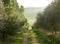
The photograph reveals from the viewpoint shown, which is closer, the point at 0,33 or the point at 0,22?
the point at 0,22

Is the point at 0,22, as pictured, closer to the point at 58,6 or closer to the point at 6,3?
the point at 58,6

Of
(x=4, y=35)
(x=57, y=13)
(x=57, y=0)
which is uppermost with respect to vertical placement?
(x=57, y=0)

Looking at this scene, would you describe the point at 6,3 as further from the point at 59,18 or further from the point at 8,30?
the point at 59,18

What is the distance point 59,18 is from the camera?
2822 cm

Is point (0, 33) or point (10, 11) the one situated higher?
point (10, 11)

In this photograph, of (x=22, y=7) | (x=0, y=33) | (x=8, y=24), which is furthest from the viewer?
(x=22, y=7)

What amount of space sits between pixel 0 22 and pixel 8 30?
29.2 ft

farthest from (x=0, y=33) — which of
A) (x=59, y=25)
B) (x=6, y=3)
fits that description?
(x=59, y=25)

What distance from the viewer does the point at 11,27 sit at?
121 feet

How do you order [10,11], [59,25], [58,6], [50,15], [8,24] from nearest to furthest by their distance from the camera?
[58,6]
[59,25]
[50,15]
[8,24]
[10,11]

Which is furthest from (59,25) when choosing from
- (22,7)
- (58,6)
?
(22,7)

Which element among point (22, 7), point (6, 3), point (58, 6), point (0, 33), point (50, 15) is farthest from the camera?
point (22, 7)

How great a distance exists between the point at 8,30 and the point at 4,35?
384 centimetres

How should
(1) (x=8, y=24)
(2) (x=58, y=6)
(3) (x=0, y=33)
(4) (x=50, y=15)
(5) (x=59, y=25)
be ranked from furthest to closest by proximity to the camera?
(3) (x=0, y=33) < (1) (x=8, y=24) < (4) (x=50, y=15) < (5) (x=59, y=25) < (2) (x=58, y=6)
